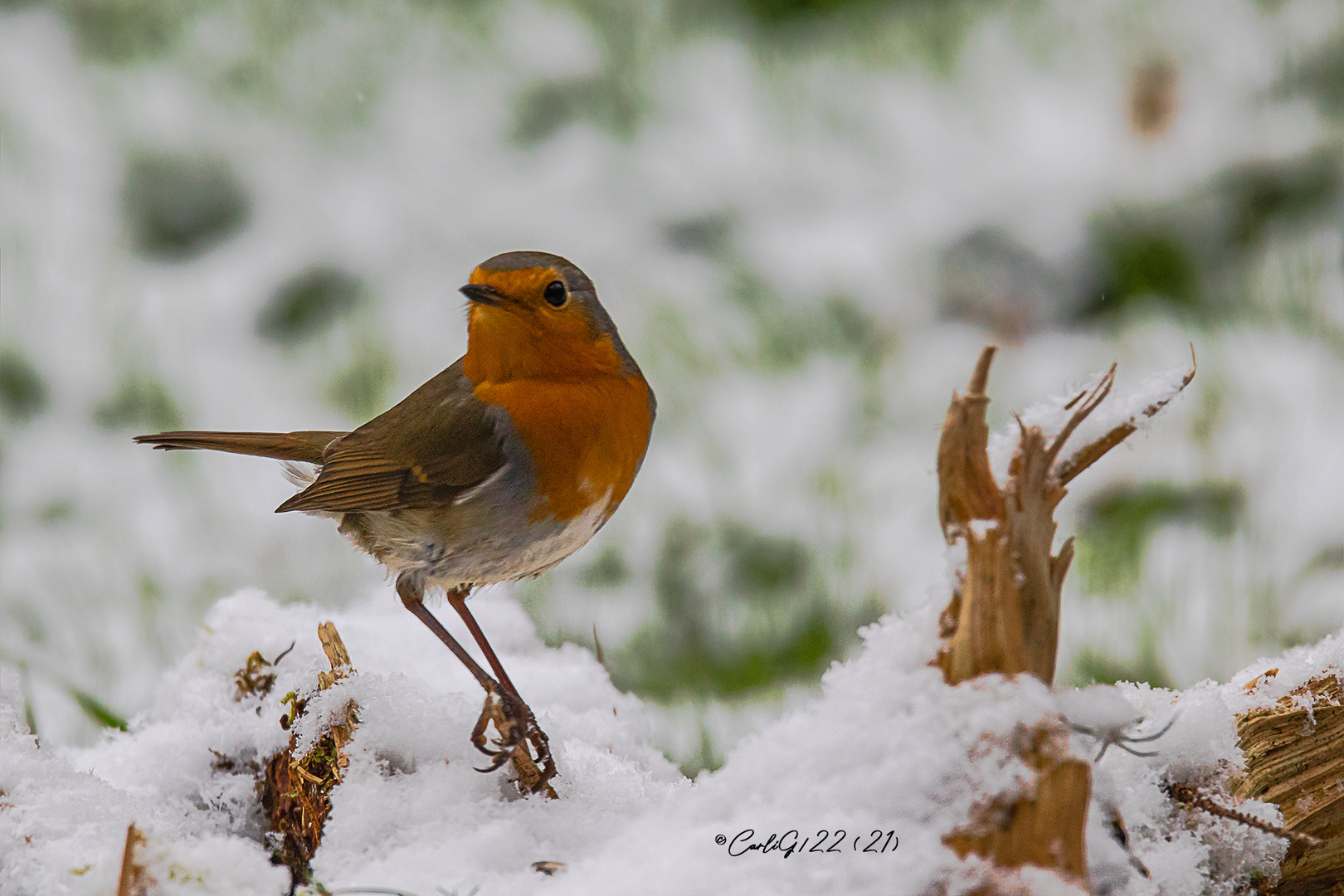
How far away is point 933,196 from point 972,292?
0.45 m

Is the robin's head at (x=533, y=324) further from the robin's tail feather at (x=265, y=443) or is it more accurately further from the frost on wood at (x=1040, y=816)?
the frost on wood at (x=1040, y=816)

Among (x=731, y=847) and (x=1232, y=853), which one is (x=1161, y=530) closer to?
(x=1232, y=853)

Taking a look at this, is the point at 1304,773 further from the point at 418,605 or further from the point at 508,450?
the point at 418,605

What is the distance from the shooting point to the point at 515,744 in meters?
1.43

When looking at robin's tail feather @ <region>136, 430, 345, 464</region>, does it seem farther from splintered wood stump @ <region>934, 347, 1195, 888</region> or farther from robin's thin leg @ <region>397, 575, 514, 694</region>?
splintered wood stump @ <region>934, 347, 1195, 888</region>

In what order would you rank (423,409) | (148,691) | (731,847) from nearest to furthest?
1. (731,847)
2. (423,409)
3. (148,691)

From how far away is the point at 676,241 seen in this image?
386 centimetres

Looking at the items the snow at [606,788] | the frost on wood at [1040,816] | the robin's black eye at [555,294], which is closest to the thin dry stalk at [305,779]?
the snow at [606,788]

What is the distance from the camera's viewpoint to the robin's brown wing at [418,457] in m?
1.73

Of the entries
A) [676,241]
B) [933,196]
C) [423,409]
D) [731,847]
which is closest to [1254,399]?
[933,196]

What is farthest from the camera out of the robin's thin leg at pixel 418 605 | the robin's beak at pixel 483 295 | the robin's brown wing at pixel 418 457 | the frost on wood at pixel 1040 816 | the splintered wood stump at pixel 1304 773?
the robin's thin leg at pixel 418 605

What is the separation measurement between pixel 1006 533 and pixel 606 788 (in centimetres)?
83

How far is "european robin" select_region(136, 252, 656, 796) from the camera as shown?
66.1 inches

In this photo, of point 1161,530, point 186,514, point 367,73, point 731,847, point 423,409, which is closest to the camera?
point 731,847
